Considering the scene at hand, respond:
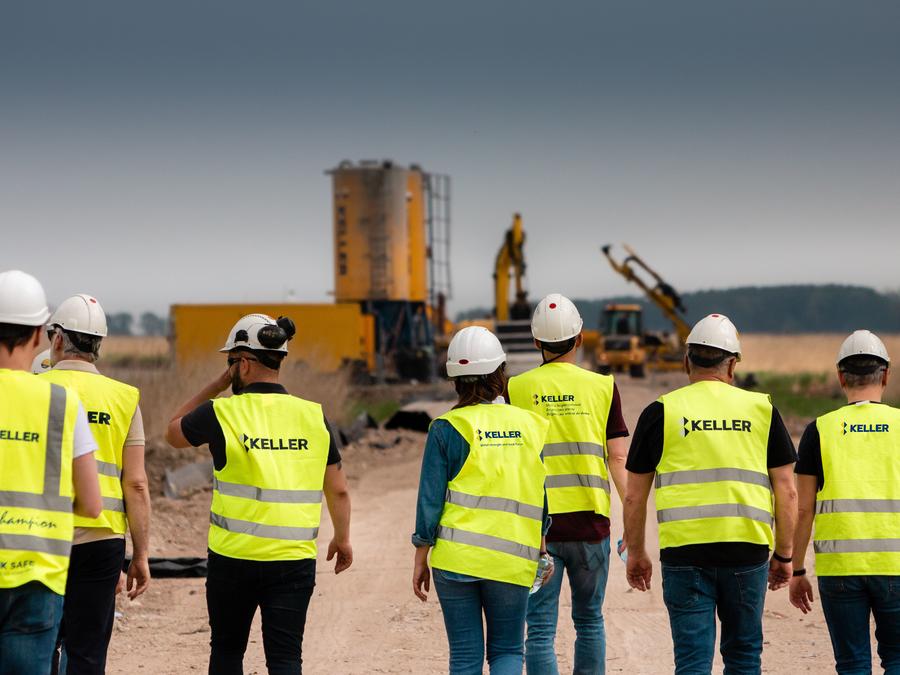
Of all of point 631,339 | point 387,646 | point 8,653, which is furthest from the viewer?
point 631,339

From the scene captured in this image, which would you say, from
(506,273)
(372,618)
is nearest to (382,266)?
(506,273)

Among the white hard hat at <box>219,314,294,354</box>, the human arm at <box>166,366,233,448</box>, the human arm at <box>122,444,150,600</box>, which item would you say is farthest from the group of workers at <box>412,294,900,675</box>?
the human arm at <box>122,444,150,600</box>

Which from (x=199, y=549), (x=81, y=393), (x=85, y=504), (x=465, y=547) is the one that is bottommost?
(x=199, y=549)

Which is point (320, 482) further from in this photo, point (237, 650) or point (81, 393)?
point (81, 393)

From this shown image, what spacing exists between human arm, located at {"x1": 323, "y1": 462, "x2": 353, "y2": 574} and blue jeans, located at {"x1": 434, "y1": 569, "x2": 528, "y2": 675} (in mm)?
516

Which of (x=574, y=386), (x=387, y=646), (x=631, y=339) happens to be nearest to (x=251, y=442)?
(x=574, y=386)

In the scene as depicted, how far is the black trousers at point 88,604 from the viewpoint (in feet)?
16.7

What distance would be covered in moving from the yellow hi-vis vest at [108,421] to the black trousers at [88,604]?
131 mm

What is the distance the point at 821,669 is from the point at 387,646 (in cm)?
282

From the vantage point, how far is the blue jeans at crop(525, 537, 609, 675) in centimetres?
575

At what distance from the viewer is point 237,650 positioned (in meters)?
5.04

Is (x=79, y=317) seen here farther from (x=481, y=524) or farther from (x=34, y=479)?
(x=481, y=524)

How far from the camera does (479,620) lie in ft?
16.5

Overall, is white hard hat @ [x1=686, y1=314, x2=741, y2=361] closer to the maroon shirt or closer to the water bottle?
the maroon shirt
